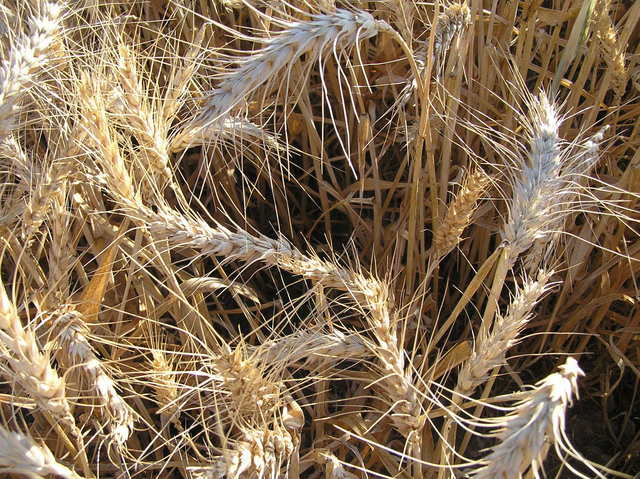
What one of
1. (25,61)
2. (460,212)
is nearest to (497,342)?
(460,212)

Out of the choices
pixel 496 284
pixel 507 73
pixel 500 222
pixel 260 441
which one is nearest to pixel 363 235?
pixel 500 222

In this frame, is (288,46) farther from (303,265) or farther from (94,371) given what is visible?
(94,371)

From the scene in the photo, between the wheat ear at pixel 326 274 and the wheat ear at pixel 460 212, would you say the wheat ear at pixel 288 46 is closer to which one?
the wheat ear at pixel 326 274

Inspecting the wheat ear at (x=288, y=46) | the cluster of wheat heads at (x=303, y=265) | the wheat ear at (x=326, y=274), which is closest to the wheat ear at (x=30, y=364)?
the cluster of wheat heads at (x=303, y=265)

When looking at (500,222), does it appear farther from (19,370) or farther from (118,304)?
(19,370)

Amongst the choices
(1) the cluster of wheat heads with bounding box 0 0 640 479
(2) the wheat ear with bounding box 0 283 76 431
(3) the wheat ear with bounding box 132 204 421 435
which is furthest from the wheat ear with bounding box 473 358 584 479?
(2) the wheat ear with bounding box 0 283 76 431

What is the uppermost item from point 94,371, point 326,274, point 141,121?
point 141,121
